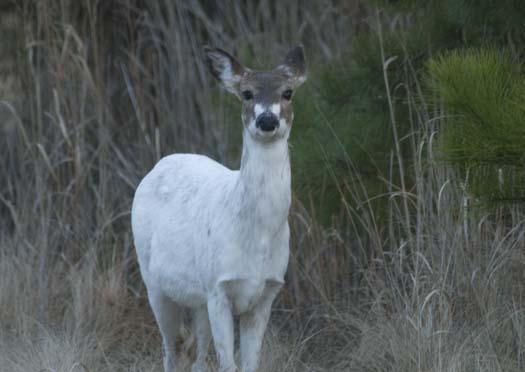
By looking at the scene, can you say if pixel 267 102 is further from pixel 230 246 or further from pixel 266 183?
pixel 230 246

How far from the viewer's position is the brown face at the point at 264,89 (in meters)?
3.73

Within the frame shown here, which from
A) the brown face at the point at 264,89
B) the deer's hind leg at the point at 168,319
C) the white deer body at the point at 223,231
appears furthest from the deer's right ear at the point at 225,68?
the deer's hind leg at the point at 168,319

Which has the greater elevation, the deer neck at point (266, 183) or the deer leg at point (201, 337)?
the deer neck at point (266, 183)

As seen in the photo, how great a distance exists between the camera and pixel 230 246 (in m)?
3.89

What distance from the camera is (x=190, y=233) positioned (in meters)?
4.28

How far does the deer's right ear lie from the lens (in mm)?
4078

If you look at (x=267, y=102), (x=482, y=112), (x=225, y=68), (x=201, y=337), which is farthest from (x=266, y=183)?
(x=201, y=337)

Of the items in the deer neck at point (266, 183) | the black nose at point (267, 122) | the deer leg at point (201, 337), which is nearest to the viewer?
the black nose at point (267, 122)

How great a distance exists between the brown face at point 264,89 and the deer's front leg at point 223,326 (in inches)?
27.6

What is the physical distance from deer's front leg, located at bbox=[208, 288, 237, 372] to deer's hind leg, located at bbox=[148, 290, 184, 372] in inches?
28.4

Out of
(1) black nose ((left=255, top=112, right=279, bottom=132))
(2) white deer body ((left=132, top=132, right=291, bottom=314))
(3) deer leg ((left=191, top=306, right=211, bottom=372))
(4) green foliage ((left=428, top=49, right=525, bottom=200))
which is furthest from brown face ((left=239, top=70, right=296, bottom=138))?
(3) deer leg ((left=191, top=306, right=211, bottom=372))

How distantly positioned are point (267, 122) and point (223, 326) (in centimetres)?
89

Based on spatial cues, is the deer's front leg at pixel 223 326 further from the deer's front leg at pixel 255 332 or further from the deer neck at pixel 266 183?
the deer neck at pixel 266 183

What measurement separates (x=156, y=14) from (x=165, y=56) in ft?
1.26
